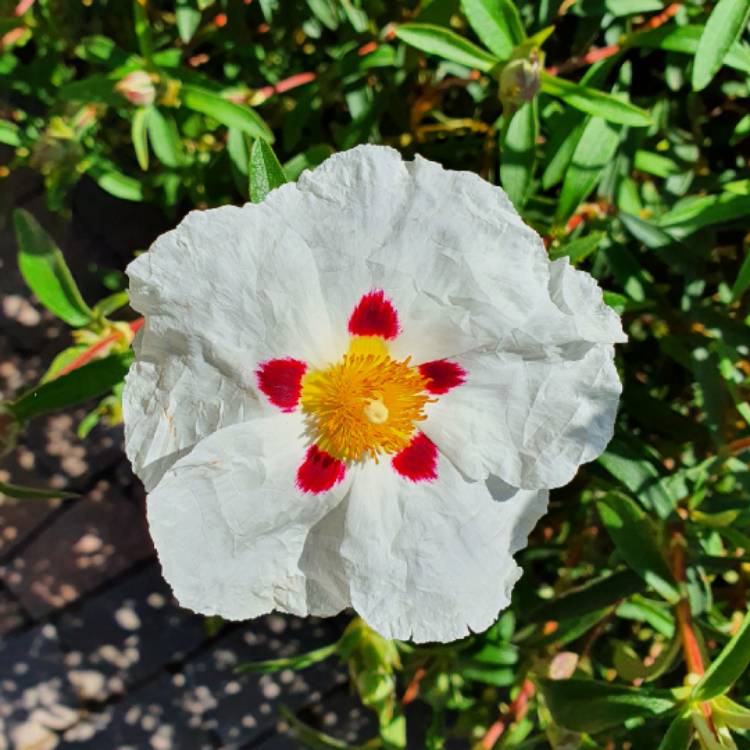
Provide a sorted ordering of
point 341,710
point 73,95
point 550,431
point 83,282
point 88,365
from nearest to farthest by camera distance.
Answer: point 550,431 → point 88,365 → point 73,95 → point 83,282 → point 341,710

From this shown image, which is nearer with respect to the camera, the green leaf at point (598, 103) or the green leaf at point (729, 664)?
the green leaf at point (729, 664)

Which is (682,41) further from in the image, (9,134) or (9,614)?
(9,614)

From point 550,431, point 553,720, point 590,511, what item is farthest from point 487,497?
point 590,511

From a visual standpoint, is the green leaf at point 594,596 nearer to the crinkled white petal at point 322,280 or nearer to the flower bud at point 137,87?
the crinkled white petal at point 322,280

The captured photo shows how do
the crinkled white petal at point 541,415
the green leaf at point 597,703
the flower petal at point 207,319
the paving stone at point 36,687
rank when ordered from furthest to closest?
1. the paving stone at point 36,687
2. the green leaf at point 597,703
3. the crinkled white petal at point 541,415
4. the flower petal at point 207,319

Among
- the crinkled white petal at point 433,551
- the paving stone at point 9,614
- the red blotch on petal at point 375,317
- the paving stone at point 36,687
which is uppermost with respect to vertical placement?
the red blotch on petal at point 375,317

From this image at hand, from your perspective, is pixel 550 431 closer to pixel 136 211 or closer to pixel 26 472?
pixel 136 211

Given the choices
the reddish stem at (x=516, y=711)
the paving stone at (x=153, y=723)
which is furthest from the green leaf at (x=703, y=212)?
the paving stone at (x=153, y=723)
